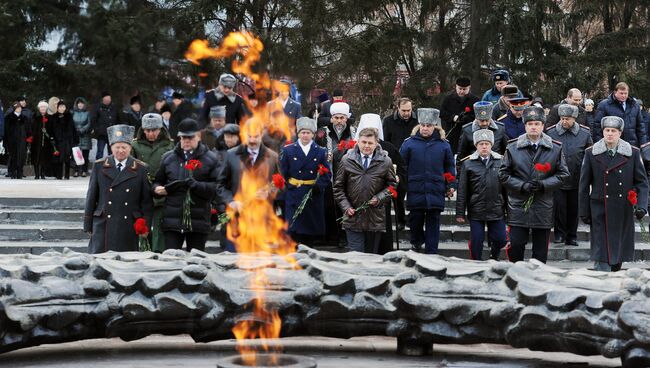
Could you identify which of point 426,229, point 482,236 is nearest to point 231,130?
point 426,229

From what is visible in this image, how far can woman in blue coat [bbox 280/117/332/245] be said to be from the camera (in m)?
13.1

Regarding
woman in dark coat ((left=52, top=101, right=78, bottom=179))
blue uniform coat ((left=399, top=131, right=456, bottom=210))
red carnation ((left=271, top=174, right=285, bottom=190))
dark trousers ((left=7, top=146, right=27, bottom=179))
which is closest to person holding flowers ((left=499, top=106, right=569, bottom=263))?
blue uniform coat ((left=399, top=131, right=456, bottom=210))

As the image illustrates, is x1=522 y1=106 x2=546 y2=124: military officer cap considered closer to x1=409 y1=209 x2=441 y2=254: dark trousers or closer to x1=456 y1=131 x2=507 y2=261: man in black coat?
x1=456 y1=131 x2=507 y2=261: man in black coat

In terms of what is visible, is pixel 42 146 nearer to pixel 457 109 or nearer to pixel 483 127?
pixel 457 109

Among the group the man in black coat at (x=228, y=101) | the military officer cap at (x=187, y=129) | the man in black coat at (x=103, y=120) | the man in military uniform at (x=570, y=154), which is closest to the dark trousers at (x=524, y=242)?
the man in military uniform at (x=570, y=154)

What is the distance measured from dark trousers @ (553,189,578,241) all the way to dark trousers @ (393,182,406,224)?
1.84 meters

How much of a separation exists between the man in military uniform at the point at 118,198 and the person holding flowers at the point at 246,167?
788 millimetres

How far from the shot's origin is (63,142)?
21797 mm

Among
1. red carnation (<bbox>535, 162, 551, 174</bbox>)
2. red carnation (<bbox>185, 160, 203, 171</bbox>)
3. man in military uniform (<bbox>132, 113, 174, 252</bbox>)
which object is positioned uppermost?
man in military uniform (<bbox>132, 113, 174, 252</bbox>)

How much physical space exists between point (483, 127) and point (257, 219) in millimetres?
3761

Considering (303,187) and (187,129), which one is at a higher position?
(187,129)

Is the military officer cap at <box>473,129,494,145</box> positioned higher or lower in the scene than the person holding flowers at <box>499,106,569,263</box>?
higher

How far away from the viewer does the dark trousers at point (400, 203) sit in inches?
545

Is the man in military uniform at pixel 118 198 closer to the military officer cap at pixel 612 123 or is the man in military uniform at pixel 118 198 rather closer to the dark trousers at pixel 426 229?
the dark trousers at pixel 426 229
